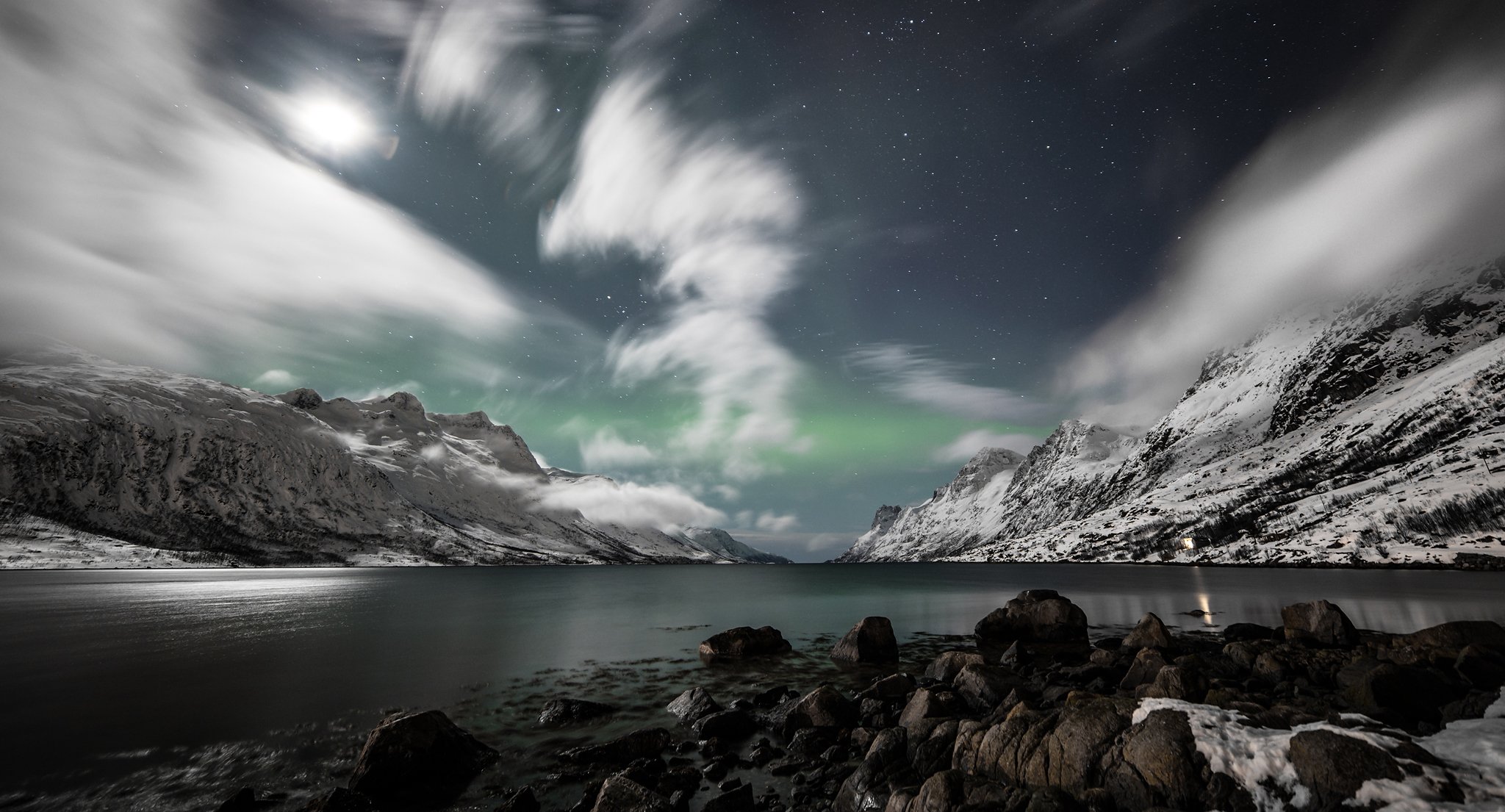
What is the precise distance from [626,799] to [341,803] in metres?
7.48

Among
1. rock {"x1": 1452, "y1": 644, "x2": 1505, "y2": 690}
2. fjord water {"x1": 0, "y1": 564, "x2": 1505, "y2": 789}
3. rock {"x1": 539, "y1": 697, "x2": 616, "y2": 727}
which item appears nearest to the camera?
rock {"x1": 1452, "y1": 644, "x2": 1505, "y2": 690}

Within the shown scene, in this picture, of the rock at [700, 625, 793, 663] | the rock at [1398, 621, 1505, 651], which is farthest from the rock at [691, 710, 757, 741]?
the rock at [1398, 621, 1505, 651]

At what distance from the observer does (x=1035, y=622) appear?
4172cm

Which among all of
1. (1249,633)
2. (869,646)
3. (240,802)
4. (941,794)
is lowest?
(240,802)

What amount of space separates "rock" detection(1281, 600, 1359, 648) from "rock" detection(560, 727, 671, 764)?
36.4 metres

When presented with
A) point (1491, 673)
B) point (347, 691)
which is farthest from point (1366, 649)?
point (347, 691)

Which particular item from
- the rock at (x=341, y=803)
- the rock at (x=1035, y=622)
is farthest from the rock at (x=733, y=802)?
the rock at (x=1035, y=622)

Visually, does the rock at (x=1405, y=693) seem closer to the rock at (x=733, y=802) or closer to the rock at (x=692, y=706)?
the rock at (x=733, y=802)

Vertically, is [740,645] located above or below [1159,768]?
below

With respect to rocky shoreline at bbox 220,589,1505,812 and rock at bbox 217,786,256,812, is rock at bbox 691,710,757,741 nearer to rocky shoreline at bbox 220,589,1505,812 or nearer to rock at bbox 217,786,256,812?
rocky shoreline at bbox 220,589,1505,812

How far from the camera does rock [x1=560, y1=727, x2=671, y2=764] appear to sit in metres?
17.7

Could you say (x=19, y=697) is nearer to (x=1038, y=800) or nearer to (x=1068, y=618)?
(x=1038, y=800)

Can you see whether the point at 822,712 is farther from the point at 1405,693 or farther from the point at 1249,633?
the point at 1249,633

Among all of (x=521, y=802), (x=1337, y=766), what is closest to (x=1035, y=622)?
(x=1337, y=766)
